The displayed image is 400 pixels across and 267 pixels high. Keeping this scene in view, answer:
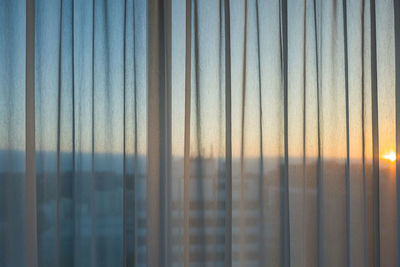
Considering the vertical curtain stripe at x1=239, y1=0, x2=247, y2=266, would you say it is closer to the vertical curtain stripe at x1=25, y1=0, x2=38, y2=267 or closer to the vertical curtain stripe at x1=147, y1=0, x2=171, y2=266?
the vertical curtain stripe at x1=147, y1=0, x2=171, y2=266

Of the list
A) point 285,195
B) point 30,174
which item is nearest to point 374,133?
point 285,195

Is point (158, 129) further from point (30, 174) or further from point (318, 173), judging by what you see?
point (318, 173)

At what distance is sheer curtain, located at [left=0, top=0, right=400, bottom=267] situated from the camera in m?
1.57

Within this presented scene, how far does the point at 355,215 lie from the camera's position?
1.75 m

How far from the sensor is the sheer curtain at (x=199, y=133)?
5.16ft

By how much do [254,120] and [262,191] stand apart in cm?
34

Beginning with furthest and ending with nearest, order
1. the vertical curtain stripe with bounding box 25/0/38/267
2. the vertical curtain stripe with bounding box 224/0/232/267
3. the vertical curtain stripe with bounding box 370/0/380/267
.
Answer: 1. the vertical curtain stripe with bounding box 370/0/380/267
2. the vertical curtain stripe with bounding box 224/0/232/267
3. the vertical curtain stripe with bounding box 25/0/38/267

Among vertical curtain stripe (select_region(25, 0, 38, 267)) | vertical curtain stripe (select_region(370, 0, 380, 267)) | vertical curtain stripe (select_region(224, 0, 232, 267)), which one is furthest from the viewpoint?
vertical curtain stripe (select_region(370, 0, 380, 267))

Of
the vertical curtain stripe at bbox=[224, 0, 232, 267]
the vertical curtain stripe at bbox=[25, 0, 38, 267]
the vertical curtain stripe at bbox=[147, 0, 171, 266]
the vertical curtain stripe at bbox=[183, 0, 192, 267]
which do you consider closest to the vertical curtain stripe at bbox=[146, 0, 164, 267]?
the vertical curtain stripe at bbox=[147, 0, 171, 266]

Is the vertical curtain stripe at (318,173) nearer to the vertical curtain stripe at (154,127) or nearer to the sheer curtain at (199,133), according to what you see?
the sheer curtain at (199,133)

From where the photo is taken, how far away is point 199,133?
5.49 feet

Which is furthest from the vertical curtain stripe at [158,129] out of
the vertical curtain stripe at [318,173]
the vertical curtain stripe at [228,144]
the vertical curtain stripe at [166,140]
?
the vertical curtain stripe at [318,173]

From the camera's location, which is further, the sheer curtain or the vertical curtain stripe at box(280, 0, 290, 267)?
the vertical curtain stripe at box(280, 0, 290, 267)

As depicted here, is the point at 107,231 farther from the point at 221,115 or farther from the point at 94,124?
the point at 221,115
